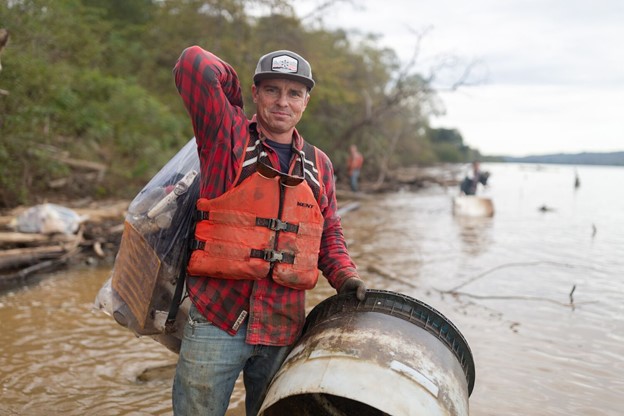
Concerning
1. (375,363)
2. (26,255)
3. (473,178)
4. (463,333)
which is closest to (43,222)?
(26,255)

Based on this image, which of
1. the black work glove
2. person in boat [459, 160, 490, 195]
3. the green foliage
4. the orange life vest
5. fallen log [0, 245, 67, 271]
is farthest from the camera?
person in boat [459, 160, 490, 195]

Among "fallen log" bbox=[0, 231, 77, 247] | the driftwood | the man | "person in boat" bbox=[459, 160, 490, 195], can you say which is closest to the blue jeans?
the man

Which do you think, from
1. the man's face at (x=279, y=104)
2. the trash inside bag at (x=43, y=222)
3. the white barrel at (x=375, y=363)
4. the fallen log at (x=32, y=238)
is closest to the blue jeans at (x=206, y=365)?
the white barrel at (x=375, y=363)

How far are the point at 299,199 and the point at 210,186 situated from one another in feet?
1.30

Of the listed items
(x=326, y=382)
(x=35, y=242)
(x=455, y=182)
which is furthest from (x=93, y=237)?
(x=455, y=182)

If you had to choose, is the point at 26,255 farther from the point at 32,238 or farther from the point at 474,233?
the point at 474,233

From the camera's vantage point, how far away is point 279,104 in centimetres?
254

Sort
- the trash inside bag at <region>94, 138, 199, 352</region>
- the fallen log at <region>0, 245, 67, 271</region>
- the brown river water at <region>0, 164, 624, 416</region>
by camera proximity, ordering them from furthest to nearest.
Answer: the fallen log at <region>0, 245, 67, 271</region> → the brown river water at <region>0, 164, 624, 416</region> → the trash inside bag at <region>94, 138, 199, 352</region>

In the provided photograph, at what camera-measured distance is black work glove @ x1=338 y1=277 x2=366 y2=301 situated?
250 centimetres

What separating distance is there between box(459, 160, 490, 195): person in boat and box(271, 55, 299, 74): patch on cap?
16.1 m

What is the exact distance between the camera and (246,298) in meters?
2.49

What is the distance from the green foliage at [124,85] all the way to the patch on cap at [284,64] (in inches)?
311

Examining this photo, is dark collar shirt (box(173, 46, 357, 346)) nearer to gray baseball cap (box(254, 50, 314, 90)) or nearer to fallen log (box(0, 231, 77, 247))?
gray baseball cap (box(254, 50, 314, 90))

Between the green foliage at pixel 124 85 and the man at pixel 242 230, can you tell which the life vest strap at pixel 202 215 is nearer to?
the man at pixel 242 230
